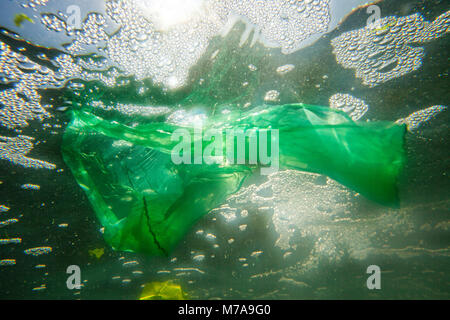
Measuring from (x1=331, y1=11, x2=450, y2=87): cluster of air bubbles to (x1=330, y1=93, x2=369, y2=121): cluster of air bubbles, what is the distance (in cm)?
63

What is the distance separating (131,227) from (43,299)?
2262cm

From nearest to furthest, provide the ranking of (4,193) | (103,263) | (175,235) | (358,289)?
(175,235)
(4,193)
(103,263)
(358,289)

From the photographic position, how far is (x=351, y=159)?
276 cm

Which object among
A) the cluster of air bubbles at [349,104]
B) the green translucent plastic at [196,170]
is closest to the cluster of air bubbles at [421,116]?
the cluster of air bubbles at [349,104]

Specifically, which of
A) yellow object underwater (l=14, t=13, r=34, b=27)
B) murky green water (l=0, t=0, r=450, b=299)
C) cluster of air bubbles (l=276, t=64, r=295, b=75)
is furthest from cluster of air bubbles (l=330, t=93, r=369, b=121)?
yellow object underwater (l=14, t=13, r=34, b=27)

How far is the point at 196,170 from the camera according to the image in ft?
10.5

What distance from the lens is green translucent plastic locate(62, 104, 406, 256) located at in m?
2.72

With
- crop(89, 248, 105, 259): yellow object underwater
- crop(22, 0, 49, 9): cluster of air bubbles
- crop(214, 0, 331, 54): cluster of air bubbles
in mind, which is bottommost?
crop(89, 248, 105, 259): yellow object underwater

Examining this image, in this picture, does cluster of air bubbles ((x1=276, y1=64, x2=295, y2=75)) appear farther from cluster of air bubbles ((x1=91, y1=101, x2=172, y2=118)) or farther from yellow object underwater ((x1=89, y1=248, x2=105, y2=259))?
yellow object underwater ((x1=89, y1=248, x2=105, y2=259))

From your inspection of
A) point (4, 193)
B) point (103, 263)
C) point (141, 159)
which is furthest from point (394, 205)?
point (103, 263)

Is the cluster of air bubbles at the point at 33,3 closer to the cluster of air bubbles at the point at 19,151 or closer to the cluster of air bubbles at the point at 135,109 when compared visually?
the cluster of air bubbles at the point at 135,109

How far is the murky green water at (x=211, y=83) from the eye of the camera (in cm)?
407

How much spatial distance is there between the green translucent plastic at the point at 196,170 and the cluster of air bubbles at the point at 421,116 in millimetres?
4807

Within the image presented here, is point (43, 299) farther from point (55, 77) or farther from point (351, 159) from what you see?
point (351, 159)
